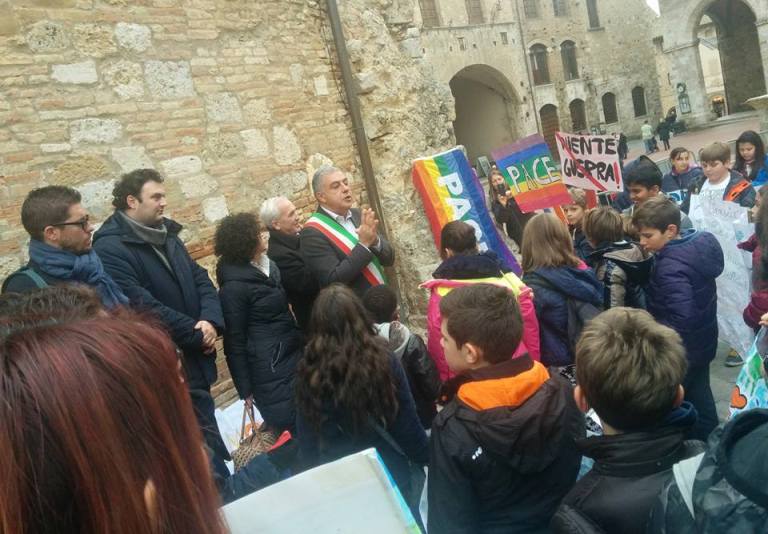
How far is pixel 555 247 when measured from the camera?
304cm

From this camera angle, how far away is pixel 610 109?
111 feet

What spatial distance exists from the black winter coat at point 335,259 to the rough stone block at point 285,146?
1.73 m

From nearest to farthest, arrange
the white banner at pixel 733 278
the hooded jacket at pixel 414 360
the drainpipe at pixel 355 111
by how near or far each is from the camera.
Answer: the hooded jacket at pixel 414 360, the white banner at pixel 733 278, the drainpipe at pixel 355 111

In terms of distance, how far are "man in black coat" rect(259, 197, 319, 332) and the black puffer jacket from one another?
40 cm

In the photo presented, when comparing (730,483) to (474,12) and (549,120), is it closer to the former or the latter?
(474,12)

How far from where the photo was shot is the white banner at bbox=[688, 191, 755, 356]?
3977 millimetres

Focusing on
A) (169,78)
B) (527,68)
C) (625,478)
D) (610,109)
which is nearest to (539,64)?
(527,68)

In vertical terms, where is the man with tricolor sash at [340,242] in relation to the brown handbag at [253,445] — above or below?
above

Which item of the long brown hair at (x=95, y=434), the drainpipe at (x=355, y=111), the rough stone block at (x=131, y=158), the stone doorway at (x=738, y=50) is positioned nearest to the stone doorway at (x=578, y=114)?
the stone doorway at (x=738, y=50)

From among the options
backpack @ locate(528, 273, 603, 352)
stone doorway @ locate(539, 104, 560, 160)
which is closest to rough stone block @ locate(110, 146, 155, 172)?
backpack @ locate(528, 273, 603, 352)

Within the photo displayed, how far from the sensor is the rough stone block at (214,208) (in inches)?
185

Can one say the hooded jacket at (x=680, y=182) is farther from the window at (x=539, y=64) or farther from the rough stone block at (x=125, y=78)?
the window at (x=539, y=64)

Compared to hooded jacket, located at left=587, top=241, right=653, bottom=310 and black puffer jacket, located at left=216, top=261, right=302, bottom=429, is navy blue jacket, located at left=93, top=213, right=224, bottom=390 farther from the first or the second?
hooded jacket, located at left=587, top=241, right=653, bottom=310

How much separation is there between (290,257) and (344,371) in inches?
60.5
